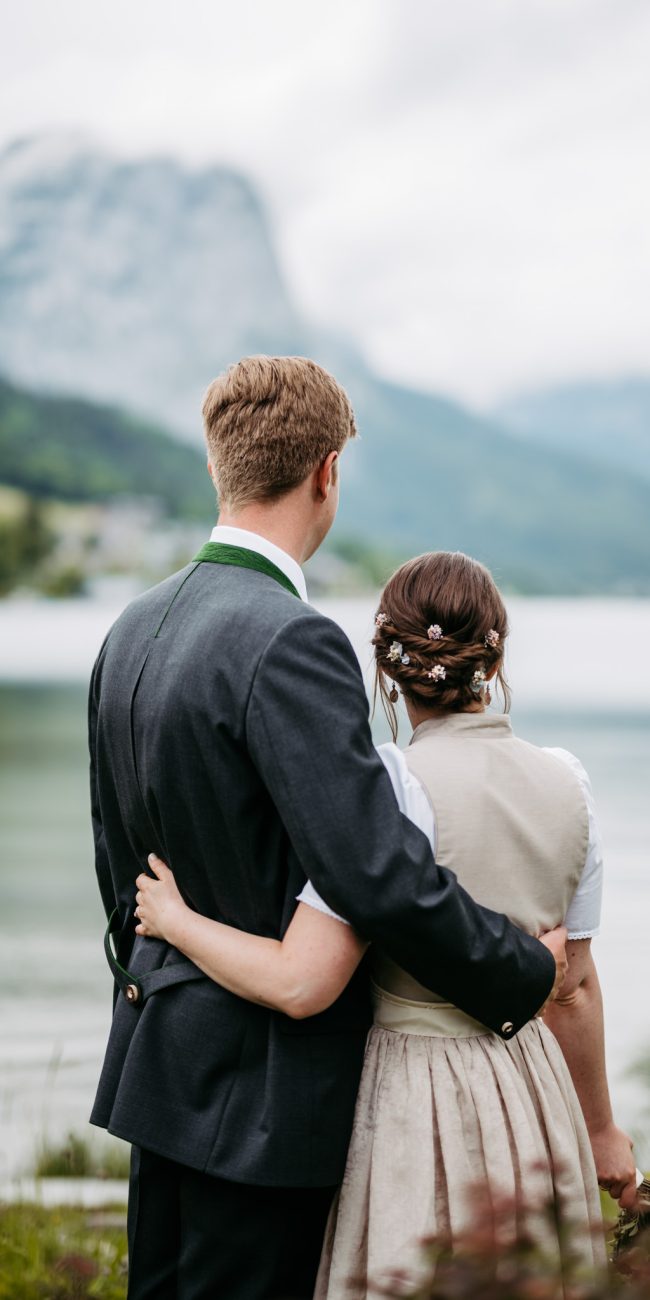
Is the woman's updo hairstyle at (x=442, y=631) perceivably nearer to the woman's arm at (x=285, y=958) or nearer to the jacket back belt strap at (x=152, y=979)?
the woman's arm at (x=285, y=958)

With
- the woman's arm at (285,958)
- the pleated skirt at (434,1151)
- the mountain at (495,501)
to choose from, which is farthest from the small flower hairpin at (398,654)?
the mountain at (495,501)

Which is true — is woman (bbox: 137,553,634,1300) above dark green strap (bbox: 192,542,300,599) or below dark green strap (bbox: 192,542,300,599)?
below

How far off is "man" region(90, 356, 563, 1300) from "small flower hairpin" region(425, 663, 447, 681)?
0.20 m

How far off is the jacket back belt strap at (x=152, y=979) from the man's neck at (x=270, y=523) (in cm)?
55

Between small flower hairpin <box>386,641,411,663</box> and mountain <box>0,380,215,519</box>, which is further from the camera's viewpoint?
mountain <box>0,380,215,519</box>

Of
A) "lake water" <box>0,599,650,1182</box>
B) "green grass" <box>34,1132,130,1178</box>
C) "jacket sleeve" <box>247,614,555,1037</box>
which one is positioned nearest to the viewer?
"jacket sleeve" <box>247,614,555,1037</box>

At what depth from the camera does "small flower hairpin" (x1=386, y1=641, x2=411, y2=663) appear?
177cm

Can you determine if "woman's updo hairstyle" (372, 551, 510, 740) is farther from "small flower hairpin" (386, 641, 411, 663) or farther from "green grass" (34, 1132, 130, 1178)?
"green grass" (34, 1132, 130, 1178)

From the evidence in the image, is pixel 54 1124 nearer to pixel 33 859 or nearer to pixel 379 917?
pixel 379 917

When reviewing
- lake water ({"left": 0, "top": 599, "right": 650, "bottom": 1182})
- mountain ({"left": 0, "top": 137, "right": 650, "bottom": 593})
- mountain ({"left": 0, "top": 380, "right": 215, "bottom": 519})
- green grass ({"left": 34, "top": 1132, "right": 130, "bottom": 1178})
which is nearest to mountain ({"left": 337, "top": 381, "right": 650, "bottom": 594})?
mountain ({"left": 0, "top": 137, "right": 650, "bottom": 593})

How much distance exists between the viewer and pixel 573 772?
177 cm

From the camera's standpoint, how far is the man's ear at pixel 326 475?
1688 mm

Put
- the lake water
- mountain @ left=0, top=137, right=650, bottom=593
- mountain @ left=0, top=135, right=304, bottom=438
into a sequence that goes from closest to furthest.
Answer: the lake water < mountain @ left=0, top=137, right=650, bottom=593 < mountain @ left=0, top=135, right=304, bottom=438

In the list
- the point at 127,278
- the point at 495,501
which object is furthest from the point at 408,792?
the point at 127,278
